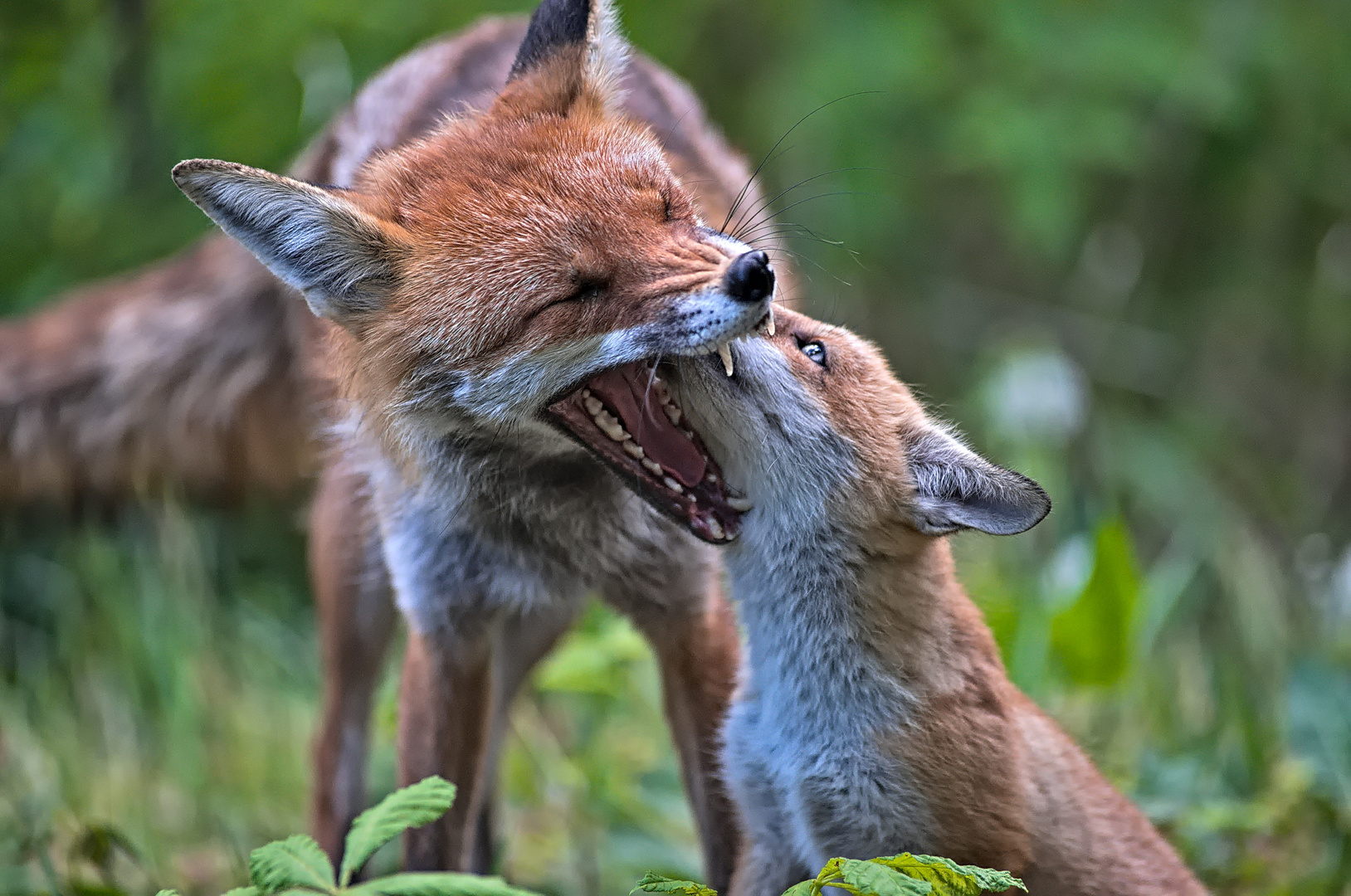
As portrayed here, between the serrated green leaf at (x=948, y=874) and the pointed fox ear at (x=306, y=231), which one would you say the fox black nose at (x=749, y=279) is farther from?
the serrated green leaf at (x=948, y=874)

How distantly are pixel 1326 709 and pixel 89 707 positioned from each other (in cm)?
526

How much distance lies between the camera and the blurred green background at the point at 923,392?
190 inches

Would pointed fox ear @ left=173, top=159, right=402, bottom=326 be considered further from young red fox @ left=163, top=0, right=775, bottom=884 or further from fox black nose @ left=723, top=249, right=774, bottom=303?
fox black nose @ left=723, top=249, right=774, bottom=303

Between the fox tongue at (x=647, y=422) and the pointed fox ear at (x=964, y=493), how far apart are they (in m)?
0.54

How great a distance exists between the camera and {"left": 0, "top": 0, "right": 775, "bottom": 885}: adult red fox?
2.98 meters

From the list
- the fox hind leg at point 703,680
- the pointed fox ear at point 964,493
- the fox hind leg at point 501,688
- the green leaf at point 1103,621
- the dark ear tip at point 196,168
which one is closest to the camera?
the dark ear tip at point 196,168

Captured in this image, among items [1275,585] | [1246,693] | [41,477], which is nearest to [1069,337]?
[1275,585]

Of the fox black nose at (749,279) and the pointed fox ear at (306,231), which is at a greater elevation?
the fox black nose at (749,279)

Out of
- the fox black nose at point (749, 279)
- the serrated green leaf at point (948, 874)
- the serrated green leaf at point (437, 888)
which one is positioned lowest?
the serrated green leaf at point (437, 888)

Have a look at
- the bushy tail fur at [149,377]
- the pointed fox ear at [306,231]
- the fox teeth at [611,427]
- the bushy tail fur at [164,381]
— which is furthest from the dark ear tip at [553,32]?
the bushy tail fur at [149,377]

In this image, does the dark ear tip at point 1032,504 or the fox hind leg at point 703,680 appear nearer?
the dark ear tip at point 1032,504

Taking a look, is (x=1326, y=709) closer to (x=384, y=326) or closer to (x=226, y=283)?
(x=384, y=326)

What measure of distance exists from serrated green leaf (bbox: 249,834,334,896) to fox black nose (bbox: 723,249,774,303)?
1336mm

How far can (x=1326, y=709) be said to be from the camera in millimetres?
4918
